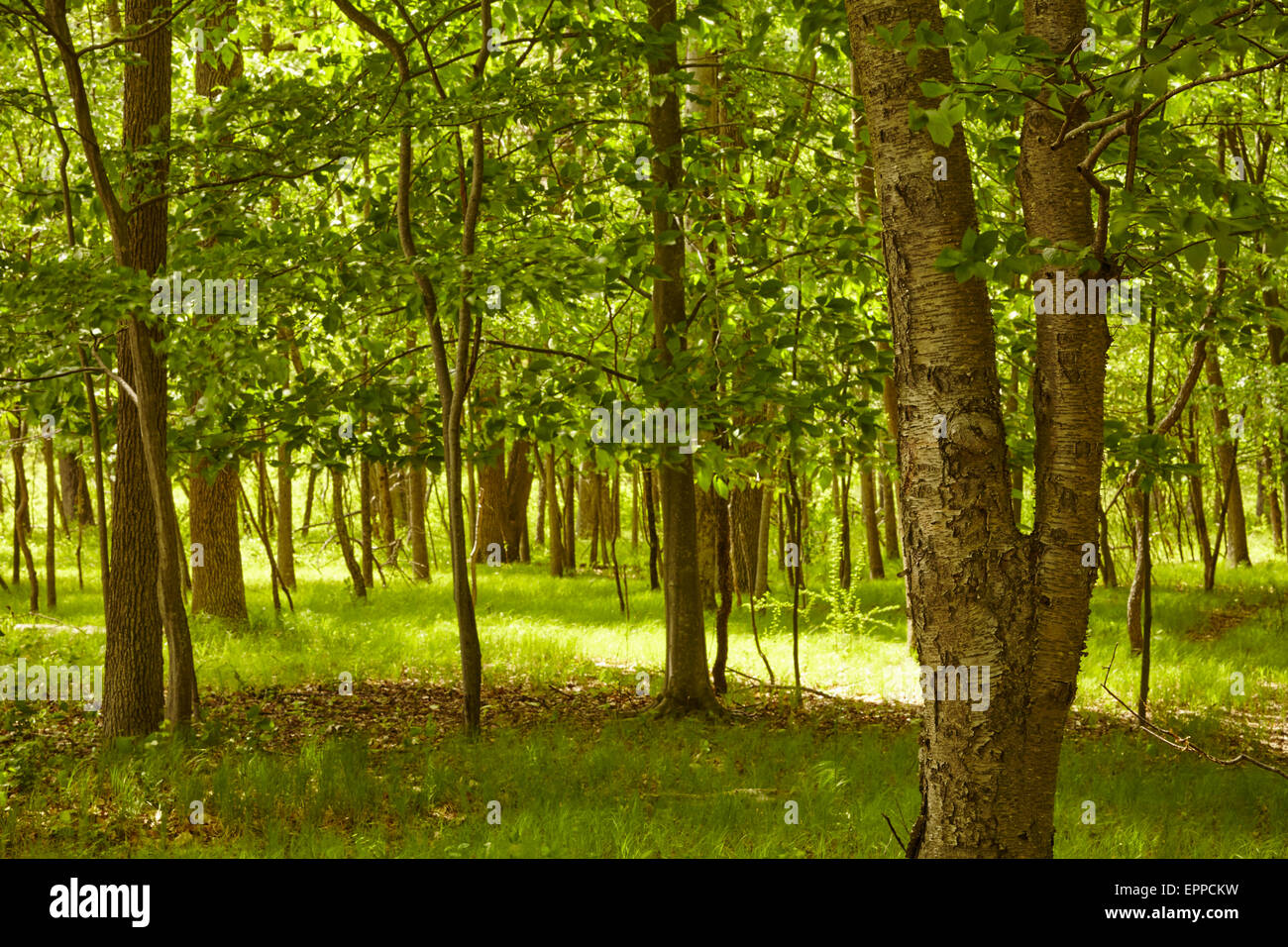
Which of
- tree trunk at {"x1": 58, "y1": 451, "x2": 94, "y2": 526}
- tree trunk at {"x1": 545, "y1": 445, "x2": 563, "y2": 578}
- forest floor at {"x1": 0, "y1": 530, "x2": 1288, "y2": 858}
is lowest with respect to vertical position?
forest floor at {"x1": 0, "y1": 530, "x2": 1288, "y2": 858}

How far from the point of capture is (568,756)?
6691 mm

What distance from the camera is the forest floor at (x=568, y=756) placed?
523 centimetres

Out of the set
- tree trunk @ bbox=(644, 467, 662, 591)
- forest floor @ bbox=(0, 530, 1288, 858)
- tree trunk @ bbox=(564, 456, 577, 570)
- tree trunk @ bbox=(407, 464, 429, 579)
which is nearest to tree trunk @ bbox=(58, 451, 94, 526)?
tree trunk @ bbox=(407, 464, 429, 579)

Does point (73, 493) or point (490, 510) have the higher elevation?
point (73, 493)

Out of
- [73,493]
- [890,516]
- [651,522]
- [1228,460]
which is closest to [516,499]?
[890,516]

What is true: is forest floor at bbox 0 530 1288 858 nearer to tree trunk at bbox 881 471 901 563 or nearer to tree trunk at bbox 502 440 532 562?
tree trunk at bbox 881 471 901 563

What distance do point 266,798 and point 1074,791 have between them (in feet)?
16.5

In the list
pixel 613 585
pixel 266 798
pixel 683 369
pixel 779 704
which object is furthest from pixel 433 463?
pixel 613 585

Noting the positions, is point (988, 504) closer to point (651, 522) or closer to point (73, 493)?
point (651, 522)

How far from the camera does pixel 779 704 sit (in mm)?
8836

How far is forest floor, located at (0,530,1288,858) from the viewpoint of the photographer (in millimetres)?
5234

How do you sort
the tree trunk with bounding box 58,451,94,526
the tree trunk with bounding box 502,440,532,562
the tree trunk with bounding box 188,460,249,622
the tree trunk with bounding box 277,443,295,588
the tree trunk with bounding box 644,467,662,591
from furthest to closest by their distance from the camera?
the tree trunk with bounding box 58,451,94,526 < the tree trunk with bounding box 502,440,532,562 < the tree trunk with bounding box 277,443,295,588 < the tree trunk with bounding box 644,467,662,591 < the tree trunk with bounding box 188,460,249,622

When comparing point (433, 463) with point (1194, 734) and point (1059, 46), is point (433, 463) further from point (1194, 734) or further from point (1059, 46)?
point (1194, 734)

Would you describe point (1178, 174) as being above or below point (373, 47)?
below
